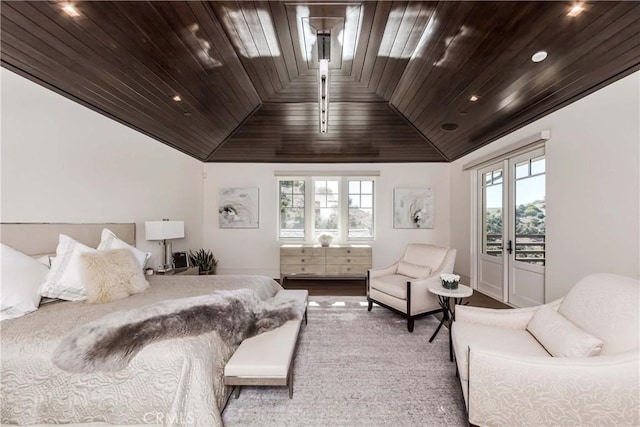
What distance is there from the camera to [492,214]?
162 inches

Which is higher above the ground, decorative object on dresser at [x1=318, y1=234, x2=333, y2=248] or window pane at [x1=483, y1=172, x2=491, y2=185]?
window pane at [x1=483, y1=172, x2=491, y2=185]

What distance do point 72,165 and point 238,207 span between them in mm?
2931

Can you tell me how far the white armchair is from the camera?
2.91 meters

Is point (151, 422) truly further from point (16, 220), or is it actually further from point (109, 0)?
point (109, 0)

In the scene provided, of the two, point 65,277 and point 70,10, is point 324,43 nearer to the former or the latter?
point 70,10

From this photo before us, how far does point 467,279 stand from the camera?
15.4 feet

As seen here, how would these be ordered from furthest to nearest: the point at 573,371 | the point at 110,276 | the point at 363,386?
the point at 110,276, the point at 363,386, the point at 573,371

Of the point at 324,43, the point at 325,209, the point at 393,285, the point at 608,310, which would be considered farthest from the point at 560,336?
the point at 325,209

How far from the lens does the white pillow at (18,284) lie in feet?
5.48

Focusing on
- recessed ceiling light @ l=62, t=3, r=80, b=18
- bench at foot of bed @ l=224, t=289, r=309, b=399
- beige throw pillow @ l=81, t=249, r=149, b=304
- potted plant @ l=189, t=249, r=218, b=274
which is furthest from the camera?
potted plant @ l=189, t=249, r=218, b=274

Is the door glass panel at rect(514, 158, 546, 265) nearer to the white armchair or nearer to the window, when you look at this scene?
the white armchair

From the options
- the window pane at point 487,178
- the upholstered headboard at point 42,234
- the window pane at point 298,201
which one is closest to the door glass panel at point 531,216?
the window pane at point 487,178

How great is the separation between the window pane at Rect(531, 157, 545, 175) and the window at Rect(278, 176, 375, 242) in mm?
2695

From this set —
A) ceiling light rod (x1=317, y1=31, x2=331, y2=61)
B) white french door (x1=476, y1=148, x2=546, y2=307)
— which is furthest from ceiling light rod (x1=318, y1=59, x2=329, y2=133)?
white french door (x1=476, y1=148, x2=546, y2=307)
